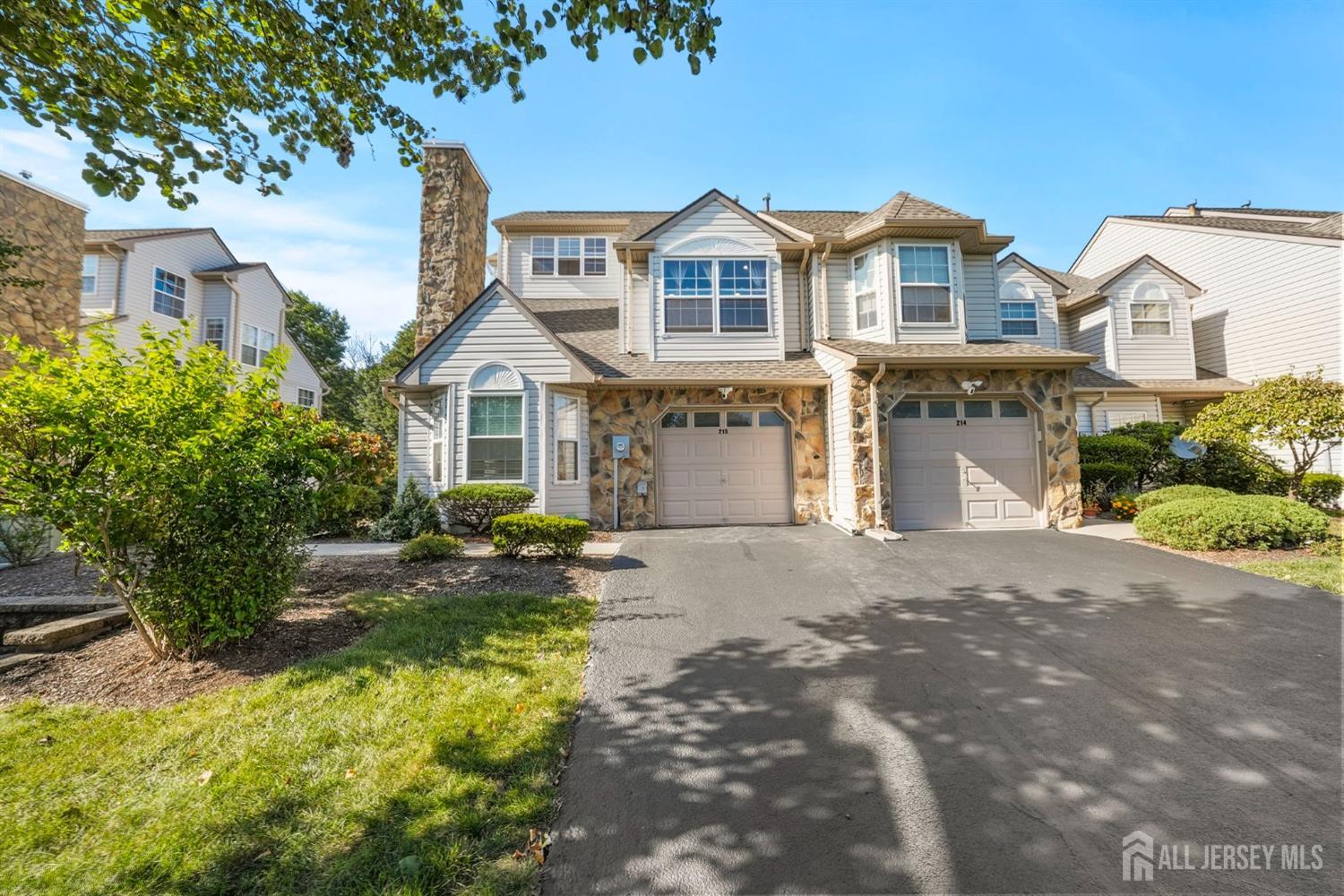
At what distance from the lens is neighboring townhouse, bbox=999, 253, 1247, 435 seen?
1371 cm

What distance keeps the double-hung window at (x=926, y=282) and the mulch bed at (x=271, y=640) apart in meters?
8.42

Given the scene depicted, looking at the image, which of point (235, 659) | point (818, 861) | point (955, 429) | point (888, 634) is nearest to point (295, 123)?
point (235, 659)

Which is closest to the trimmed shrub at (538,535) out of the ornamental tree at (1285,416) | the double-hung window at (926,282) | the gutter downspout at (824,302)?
the gutter downspout at (824,302)

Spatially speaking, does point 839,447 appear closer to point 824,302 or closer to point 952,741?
point 824,302

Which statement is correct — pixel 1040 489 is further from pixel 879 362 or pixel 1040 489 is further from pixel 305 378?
pixel 305 378

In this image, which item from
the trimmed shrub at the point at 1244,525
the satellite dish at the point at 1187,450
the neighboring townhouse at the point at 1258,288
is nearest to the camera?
the trimmed shrub at the point at 1244,525

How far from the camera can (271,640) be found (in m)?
4.53

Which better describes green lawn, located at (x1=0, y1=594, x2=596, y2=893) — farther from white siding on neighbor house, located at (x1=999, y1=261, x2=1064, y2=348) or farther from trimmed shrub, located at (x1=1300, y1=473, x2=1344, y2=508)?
trimmed shrub, located at (x1=1300, y1=473, x2=1344, y2=508)

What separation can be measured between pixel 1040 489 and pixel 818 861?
10309 mm

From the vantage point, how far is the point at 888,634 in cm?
471

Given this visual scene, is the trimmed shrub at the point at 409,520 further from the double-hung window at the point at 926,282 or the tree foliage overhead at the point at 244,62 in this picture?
the double-hung window at the point at 926,282

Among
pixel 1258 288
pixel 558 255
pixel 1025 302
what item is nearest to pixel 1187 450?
pixel 1025 302

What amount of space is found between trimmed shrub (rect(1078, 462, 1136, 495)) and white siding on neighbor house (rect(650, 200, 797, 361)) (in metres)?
7.40

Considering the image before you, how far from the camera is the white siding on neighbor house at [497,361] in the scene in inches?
389
